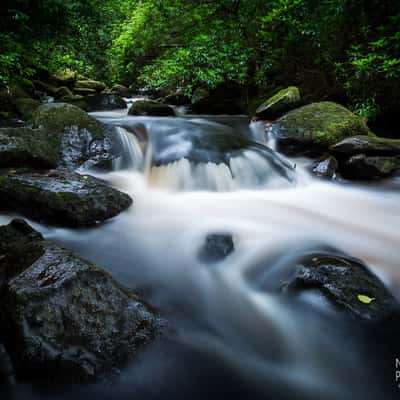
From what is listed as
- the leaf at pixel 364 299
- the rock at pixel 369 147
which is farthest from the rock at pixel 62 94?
the leaf at pixel 364 299

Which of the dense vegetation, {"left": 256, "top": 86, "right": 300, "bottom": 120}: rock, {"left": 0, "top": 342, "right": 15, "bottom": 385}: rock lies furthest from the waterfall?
{"left": 0, "top": 342, "right": 15, "bottom": 385}: rock

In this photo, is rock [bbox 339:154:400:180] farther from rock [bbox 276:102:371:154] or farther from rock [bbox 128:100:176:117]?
rock [bbox 128:100:176:117]

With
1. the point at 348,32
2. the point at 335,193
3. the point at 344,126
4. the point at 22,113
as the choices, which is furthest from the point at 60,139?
the point at 348,32

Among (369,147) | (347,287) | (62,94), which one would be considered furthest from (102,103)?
(347,287)

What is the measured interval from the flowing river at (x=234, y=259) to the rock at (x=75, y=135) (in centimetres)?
35

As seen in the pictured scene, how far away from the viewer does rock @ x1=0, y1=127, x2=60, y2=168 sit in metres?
3.81

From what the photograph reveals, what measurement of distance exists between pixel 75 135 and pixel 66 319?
13.3 feet

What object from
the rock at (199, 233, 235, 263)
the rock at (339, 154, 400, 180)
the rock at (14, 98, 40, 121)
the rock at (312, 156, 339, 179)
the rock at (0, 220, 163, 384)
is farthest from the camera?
the rock at (14, 98, 40, 121)

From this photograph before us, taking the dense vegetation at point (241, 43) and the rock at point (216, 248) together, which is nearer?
the rock at point (216, 248)

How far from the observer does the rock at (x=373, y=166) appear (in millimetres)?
5164

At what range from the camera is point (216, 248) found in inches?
123

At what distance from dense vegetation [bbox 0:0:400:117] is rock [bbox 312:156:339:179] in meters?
1.90

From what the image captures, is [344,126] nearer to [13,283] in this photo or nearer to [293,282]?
[293,282]

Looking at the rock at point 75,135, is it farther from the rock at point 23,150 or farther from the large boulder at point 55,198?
the large boulder at point 55,198
